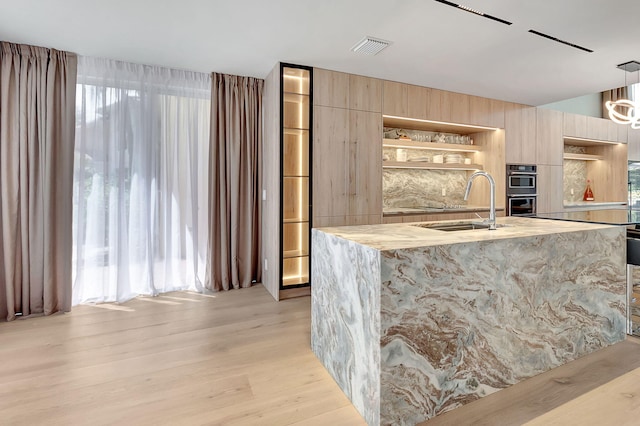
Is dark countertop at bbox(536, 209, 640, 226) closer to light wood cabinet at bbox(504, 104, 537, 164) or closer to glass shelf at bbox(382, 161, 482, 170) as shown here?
glass shelf at bbox(382, 161, 482, 170)

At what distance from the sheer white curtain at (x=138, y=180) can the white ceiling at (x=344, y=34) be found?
296 millimetres

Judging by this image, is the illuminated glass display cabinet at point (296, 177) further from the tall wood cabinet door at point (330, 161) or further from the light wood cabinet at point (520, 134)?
the light wood cabinet at point (520, 134)

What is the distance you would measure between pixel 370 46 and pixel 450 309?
2440 mm

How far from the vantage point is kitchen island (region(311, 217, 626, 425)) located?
160 centimetres

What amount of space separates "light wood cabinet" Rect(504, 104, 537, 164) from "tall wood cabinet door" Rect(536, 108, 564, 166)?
117 millimetres

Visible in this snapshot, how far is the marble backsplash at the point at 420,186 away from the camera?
15.2 feet

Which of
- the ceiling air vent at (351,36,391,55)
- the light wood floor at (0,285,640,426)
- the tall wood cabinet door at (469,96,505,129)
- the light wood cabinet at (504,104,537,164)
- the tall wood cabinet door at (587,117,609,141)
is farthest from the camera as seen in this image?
the tall wood cabinet door at (587,117,609,141)

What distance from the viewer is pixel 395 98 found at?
4023 millimetres

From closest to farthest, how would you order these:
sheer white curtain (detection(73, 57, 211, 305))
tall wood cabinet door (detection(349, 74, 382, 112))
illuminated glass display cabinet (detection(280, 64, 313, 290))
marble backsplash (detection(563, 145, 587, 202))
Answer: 1. sheer white curtain (detection(73, 57, 211, 305))
2. illuminated glass display cabinet (detection(280, 64, 313, 290))
3. tall wood cabinet door (detection(349, 74, 382, 112))
4. marble backsplash (detection(563, 145, 587, 202))

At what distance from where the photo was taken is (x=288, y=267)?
3736mm

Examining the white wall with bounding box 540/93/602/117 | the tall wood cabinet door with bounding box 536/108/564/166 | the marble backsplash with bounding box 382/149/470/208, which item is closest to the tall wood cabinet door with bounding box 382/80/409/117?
the marble backsplash with bounding box 382/149/470/208

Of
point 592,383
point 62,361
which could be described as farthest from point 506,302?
point 62,361

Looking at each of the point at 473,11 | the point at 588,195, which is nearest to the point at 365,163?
the point at 473,11

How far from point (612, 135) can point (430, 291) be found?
6.69 metres
